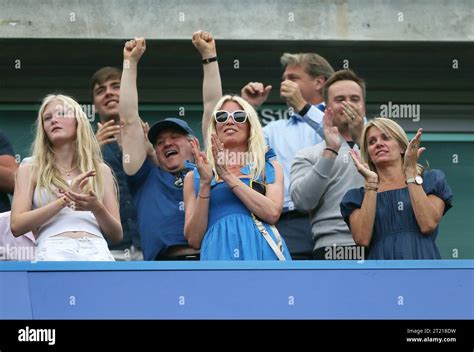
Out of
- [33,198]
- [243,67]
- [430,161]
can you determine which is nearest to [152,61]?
[243,67]

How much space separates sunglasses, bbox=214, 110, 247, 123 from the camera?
8062 millimetres

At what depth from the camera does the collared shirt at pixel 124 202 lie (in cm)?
868

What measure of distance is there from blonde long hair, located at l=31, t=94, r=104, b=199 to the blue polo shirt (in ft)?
1.50

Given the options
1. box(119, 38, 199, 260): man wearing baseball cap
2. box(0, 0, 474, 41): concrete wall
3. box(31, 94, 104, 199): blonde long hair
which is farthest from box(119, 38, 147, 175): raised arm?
box(0, 0, 474, 41): concrete wall

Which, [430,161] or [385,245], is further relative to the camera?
[430,161]

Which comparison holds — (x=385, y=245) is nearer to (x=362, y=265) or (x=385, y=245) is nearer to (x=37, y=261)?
(x=362, y=265)

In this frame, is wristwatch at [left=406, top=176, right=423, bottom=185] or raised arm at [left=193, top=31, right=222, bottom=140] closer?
wristwatch at [left=406, top=176, right=423, bottom=185]

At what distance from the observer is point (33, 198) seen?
7.90 metres

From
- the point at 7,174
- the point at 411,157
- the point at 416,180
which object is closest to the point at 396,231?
the point at 416,180

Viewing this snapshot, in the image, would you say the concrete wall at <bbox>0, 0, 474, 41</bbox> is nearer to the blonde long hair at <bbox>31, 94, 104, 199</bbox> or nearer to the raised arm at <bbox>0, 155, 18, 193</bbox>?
the raised arm at <bbox>0, 155, 18, 193</bbox>

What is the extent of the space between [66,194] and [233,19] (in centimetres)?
400

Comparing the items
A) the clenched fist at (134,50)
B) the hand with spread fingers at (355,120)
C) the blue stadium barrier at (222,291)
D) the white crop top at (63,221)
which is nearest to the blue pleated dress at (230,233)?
the blue stadium barrier at (222,291)

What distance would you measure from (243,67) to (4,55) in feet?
6.74
